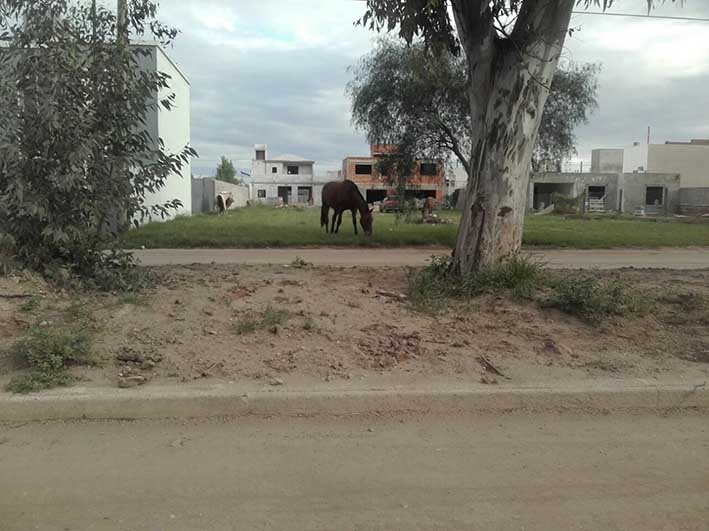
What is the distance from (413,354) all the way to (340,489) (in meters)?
2.12

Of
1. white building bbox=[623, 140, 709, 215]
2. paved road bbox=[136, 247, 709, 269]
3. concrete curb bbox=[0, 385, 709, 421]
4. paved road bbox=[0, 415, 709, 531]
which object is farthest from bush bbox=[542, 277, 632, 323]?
white building bbox=[623, 140, 709, 215]

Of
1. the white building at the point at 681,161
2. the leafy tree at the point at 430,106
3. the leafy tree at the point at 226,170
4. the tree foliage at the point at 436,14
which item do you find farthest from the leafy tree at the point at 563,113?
the leafy tree at the point at 226,170

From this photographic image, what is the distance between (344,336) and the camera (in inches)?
233

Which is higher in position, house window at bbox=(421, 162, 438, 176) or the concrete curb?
house window at bbox=(421, 162, 438, 176)

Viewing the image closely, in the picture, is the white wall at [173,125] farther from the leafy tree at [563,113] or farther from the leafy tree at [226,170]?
the leafy tree at [226,170]

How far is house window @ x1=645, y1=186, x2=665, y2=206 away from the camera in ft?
188

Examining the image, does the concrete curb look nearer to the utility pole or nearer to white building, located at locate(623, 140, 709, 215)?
the utility pole

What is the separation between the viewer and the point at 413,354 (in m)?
5.58

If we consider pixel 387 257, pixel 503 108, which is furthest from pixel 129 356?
pixel 387 257

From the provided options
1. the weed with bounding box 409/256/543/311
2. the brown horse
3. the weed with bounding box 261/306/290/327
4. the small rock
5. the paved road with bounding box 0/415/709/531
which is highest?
the brown horse

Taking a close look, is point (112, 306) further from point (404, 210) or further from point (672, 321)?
point (404, 210)

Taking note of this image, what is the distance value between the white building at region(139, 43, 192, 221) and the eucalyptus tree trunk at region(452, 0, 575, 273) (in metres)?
16.7

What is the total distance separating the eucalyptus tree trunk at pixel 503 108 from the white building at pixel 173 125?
16.7 m

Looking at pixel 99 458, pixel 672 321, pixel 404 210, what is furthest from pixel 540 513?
pixel 404 210
